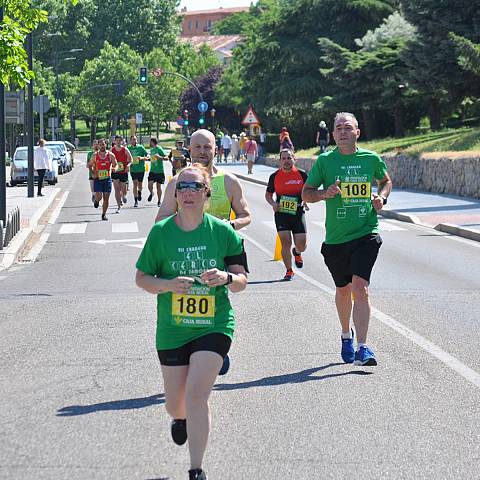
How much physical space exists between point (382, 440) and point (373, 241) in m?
2.78

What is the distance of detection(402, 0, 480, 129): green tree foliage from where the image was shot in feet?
134

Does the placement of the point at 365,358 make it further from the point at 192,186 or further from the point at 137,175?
the point at 137,175

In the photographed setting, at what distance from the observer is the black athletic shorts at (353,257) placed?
9.25 meters

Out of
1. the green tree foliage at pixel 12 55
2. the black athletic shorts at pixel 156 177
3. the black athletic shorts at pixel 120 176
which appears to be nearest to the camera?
the green tree foliage at pixel 12 55

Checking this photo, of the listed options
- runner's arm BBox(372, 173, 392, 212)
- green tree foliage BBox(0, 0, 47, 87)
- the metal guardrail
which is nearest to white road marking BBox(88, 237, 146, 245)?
the metal guardrail

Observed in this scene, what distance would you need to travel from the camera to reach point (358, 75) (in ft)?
181

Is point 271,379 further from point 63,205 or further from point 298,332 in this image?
point 63,205

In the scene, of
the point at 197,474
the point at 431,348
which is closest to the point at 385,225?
the point at 431,348

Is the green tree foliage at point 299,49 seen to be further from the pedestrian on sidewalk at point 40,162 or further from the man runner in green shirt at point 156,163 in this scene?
the man runner in green shirt at point 156,163

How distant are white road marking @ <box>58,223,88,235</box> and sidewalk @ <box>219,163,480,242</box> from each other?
285 inches

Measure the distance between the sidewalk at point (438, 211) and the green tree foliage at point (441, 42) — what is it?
18.6 feet

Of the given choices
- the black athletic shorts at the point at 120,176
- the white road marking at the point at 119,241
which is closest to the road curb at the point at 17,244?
the white road marking at the point at 119,241

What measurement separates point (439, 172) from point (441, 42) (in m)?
7.08

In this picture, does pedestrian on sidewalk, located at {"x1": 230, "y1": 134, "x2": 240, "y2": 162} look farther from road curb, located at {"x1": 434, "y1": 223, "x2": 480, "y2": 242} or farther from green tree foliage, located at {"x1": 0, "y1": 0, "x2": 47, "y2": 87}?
green tree foliage, located at {"x1": 0, "y1": 0, "x2": 47, "y2": 87}
